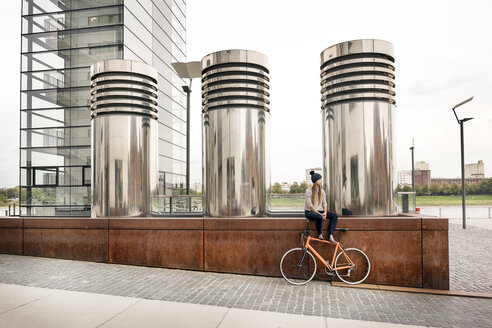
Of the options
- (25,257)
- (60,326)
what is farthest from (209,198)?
(25,257)

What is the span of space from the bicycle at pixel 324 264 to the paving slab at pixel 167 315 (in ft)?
6.61

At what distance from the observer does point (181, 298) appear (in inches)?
217

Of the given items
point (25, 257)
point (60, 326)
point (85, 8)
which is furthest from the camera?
point (85, 8)

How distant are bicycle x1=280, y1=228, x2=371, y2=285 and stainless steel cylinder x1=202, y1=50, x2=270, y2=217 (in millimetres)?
1388

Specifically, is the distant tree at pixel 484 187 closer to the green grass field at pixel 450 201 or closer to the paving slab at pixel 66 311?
the green grass field at pixel 450 201

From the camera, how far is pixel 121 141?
339 inches

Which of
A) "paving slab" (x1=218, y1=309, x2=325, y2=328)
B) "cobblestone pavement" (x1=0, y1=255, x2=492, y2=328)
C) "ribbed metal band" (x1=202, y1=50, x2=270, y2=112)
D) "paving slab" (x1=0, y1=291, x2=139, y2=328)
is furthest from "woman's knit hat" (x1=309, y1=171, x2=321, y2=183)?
"paving slab" (x1=0, y1=291, x2=139, y2=328)

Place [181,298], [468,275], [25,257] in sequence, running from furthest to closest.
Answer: [25,257]
[468,275]
[181,298]

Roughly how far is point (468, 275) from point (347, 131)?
412 centimetres

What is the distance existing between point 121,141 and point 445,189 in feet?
346

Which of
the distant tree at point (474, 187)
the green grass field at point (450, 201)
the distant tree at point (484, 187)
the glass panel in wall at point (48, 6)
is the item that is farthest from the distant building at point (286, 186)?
the distant tree at point (484, 187)

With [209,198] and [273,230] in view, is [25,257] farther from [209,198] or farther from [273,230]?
[273,230]

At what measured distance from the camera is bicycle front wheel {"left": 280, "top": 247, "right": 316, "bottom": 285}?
6656mm

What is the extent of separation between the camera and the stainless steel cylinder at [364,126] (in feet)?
23.0
